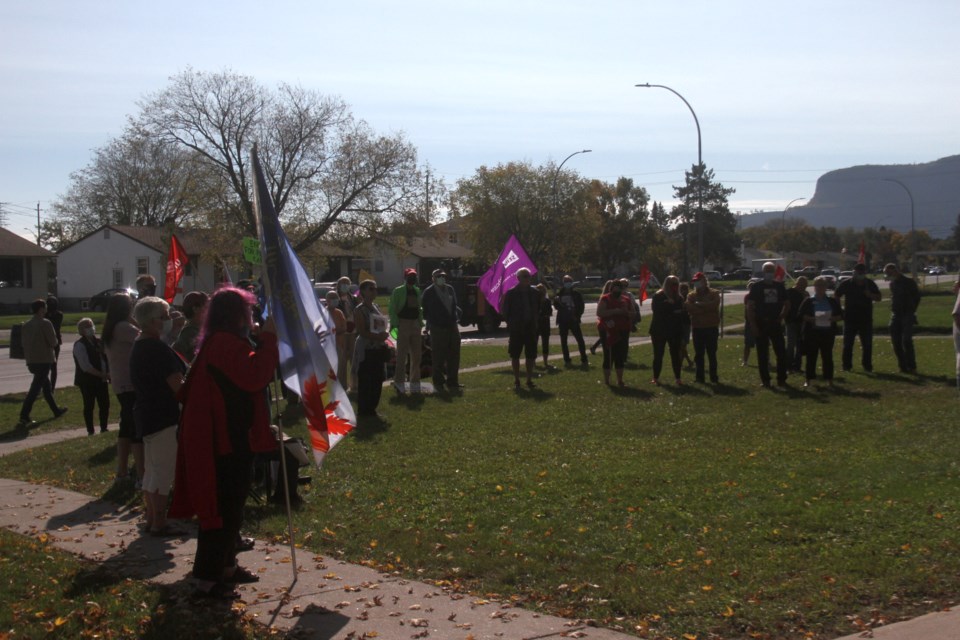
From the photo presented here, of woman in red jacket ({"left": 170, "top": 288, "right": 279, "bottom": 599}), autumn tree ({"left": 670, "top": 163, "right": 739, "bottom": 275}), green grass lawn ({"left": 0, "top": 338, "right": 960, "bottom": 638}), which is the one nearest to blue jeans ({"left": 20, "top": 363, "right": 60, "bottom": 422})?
green grass lawn ({"left": 0, "top": 338, "right": 960, "bottom": 638})

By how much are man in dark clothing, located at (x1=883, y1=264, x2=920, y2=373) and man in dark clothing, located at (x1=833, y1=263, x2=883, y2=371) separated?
11.6 inches

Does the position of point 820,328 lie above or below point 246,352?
below

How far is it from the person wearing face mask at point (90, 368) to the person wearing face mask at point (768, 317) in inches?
351

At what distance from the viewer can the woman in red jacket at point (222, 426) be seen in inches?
222

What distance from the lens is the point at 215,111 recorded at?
165 feet

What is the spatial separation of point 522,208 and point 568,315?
5452 centimetres

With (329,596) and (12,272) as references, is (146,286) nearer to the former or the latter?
(329,596)

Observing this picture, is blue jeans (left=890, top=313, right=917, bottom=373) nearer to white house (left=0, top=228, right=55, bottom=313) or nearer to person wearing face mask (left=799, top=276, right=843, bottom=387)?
person wearing face mask (left=799, top=276, right=843, bottom=387)

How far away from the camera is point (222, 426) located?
568 centimetres

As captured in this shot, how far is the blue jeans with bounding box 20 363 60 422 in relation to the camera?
14117mm

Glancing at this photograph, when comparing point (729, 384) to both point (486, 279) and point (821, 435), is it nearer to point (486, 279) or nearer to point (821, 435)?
point (821, 435)

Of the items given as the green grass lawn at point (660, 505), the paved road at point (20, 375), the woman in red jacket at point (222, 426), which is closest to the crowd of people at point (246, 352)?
the woman in red jacket at point (222, 426)

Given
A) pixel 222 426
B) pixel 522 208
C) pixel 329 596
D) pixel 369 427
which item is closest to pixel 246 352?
pixel 222 426

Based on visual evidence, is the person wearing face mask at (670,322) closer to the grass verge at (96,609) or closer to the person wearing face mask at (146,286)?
the person wearing face mask at (146,286)
